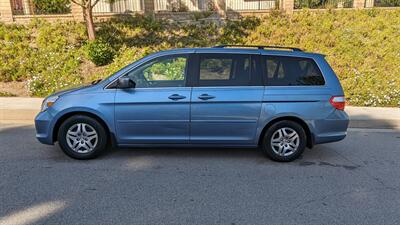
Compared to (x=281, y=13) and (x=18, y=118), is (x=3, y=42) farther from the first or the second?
(x=281, y=13)

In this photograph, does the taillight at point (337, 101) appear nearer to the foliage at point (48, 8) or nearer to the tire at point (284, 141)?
the tire at point (284, 141)

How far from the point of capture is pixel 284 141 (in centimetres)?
466

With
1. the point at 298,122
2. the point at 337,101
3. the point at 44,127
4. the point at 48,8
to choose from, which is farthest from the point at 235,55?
the point at 48,8

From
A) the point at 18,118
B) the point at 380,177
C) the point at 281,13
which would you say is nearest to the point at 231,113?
the point at 380,177

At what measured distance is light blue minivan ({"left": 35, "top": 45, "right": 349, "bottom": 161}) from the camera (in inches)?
177

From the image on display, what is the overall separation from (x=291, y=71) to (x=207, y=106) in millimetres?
1349

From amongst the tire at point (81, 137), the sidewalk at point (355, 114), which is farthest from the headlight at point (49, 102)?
the sidewalk at point (355, 114)

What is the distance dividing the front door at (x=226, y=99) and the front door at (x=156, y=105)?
19cm

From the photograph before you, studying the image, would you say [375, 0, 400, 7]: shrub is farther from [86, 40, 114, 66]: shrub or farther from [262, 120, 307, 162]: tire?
[262, 120, 307, 162]: tire

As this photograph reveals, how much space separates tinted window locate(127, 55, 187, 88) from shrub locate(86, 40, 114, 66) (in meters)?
6.84

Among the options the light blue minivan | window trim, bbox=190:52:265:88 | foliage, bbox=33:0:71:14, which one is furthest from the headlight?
foliage, bbox=33:0:71:14

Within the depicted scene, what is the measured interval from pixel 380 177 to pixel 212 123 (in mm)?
2381

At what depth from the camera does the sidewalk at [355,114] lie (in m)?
6.93

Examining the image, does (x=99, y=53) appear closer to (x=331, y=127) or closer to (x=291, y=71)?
(x=291, y=71)
